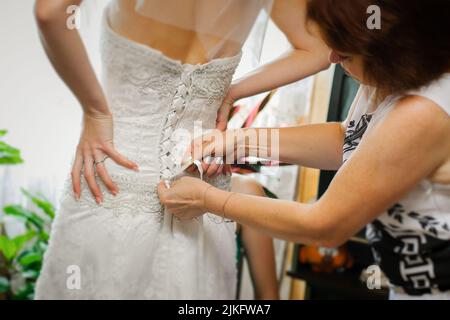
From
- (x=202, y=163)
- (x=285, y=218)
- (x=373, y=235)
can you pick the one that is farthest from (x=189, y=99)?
(x=373, y=235)

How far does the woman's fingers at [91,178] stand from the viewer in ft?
2.26

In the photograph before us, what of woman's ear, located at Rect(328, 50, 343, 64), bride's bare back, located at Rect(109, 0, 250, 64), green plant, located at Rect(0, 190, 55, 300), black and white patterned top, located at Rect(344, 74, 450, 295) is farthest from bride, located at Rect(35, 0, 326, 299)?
green plant, located at Rect(0, 190, 55, 300)

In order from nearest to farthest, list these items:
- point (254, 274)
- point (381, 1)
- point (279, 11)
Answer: point (381, 1) → point (279, 11) → point (254, 274)

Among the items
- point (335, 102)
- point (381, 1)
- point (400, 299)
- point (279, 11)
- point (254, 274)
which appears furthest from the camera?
point (254, 274)

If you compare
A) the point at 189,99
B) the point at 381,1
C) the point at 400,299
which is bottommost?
the point at 400,299

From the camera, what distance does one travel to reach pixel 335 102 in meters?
0.98

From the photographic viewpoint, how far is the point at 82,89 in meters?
0.67

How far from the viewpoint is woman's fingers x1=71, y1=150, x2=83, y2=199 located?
27.5 inches

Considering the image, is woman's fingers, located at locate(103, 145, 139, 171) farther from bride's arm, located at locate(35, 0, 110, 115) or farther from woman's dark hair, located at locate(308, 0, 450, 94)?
woman's dark hair, located at locate(308, 0, 450, 94)

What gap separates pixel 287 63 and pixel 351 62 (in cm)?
17

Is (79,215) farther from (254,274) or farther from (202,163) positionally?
(254,274)

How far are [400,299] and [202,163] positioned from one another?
358mm

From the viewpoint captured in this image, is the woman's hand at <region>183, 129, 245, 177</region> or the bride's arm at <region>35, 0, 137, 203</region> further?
the woman's hand at <region>183, 129, 245, 177</region>
